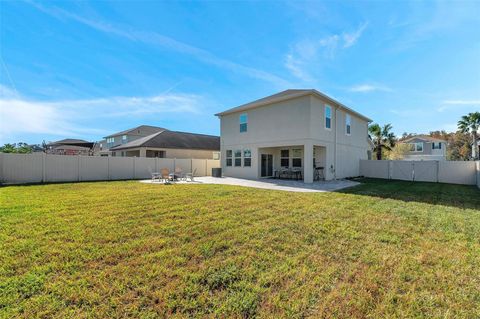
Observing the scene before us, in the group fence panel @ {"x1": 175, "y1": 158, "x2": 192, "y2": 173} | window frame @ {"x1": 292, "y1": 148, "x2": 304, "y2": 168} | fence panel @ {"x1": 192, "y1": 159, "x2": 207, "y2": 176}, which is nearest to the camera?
window frame @ {"x1": 292, "y1": 148, "x2": 304, "y2": 168}

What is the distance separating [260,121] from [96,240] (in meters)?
13.9

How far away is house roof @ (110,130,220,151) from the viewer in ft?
83.0

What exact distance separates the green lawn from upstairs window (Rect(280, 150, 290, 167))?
474 inches

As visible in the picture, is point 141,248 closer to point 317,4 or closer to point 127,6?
point 127,6

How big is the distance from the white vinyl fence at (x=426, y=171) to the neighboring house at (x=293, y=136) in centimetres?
139

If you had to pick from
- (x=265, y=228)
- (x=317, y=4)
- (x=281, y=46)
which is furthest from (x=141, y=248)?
(x=281, y=46)

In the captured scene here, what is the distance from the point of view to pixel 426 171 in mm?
17188

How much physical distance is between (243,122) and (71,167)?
1251cm

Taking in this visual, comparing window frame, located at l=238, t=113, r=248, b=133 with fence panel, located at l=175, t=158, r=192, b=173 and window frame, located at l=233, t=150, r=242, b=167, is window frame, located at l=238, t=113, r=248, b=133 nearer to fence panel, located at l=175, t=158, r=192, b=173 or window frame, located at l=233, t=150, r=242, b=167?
window frame, located at l=233, t=150, r=242, b=167

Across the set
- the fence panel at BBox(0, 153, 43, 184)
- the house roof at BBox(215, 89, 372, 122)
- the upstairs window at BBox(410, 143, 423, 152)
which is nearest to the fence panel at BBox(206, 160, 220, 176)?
the house roof at BBox(215, 89, 372, 122)

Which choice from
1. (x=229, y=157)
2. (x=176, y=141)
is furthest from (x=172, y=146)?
(x=229, y=157)

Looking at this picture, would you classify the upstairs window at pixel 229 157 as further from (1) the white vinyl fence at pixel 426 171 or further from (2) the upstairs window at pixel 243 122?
(1) the white vinyl fence at pixel 426 171

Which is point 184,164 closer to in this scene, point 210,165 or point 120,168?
point 210,165

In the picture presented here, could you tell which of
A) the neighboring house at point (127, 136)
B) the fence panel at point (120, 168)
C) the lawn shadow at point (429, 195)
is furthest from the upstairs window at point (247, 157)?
the neighboring house at point (127, 136)
